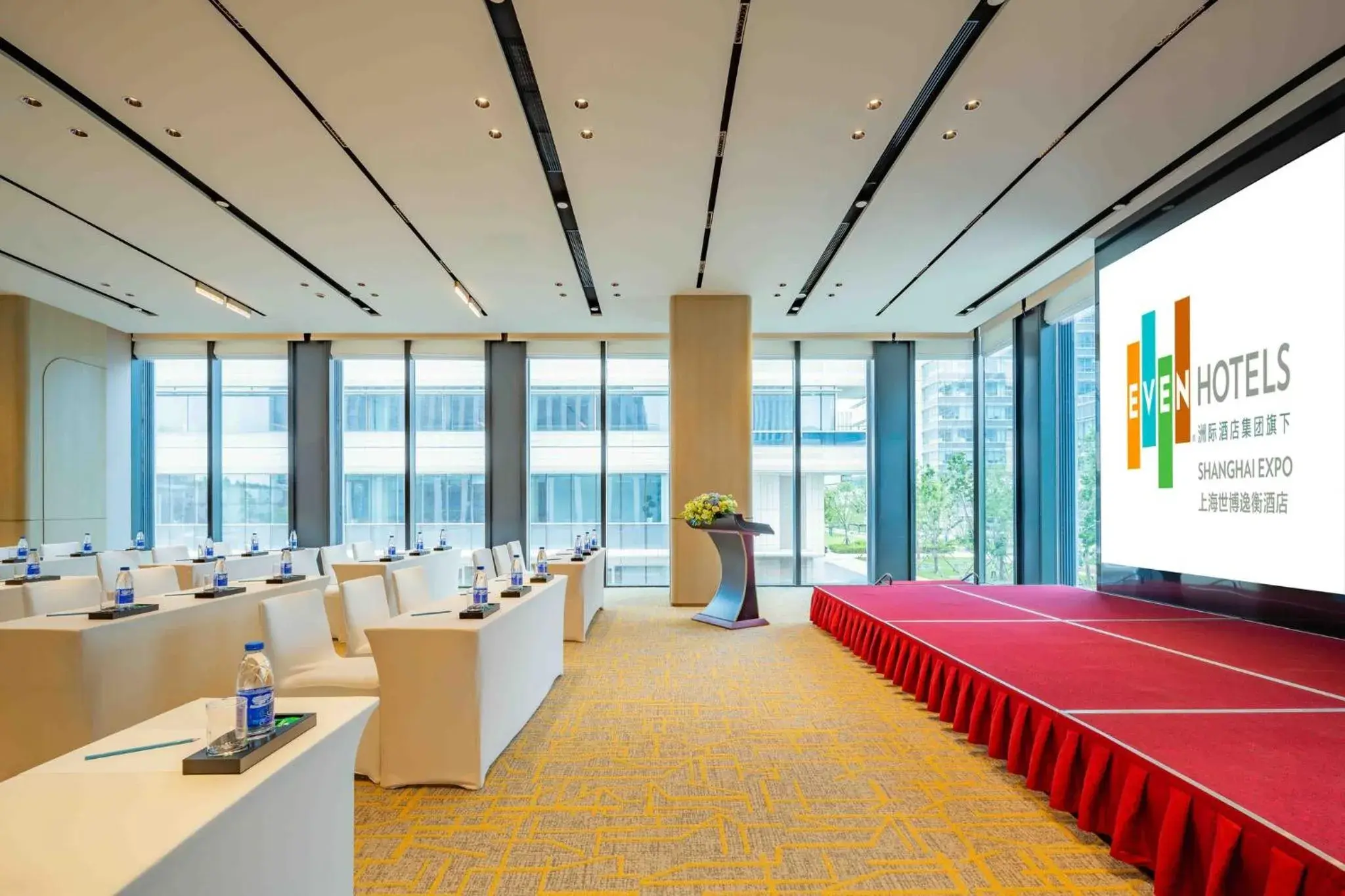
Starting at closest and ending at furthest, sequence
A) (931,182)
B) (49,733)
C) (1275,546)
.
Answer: (49,733)
(1275,546)
(931,182)

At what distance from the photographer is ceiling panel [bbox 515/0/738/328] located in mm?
3684

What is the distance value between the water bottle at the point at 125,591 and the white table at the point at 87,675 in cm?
12

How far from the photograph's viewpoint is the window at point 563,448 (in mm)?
10688

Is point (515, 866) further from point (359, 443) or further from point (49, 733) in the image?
point (359, 443)

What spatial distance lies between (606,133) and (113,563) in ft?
19.8

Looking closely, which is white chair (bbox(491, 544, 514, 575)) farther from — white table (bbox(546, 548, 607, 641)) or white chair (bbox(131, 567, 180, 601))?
white chair (bbox(131, 567, 180, 601))

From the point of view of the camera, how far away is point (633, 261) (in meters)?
7.40

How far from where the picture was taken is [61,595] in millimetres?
4613

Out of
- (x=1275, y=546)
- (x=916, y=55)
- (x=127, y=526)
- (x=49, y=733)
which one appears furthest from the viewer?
(x=127, y=526)

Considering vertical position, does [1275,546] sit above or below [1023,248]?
below

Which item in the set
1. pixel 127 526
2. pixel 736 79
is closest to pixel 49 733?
pixel 736 79

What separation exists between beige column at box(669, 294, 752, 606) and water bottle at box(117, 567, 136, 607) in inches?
228

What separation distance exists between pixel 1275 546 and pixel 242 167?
769cm

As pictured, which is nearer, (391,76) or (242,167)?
(391,76)
